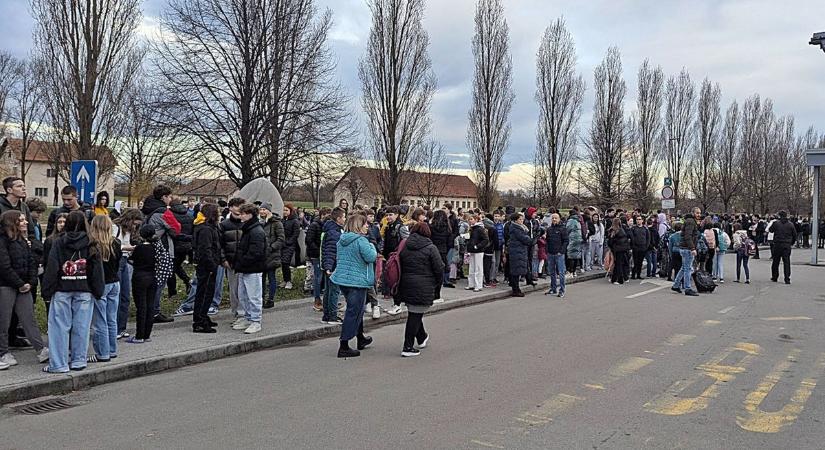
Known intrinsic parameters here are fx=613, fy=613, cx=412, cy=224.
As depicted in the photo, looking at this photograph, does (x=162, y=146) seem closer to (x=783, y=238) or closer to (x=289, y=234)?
(x=289, y=234)

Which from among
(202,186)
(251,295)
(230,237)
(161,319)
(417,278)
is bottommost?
(161,319)

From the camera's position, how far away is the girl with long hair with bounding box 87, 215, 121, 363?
23.3 feet

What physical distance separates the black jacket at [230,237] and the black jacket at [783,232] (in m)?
15.3

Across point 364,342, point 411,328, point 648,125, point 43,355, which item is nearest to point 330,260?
point 364,342

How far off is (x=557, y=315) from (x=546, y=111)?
26297mm

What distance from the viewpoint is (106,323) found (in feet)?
24.1

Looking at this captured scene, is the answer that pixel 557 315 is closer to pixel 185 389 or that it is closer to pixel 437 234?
pixel 437 234

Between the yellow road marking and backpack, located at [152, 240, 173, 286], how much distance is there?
24.5 feet

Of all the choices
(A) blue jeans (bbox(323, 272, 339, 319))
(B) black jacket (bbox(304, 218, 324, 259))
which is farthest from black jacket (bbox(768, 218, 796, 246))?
(A) blue jeans (bbox(323, 272, 339, 319))

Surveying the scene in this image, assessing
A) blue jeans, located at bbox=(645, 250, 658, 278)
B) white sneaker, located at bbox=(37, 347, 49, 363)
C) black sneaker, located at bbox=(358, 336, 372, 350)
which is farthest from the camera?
blue jeans, located at bbox=(645, 250, 658, 278)

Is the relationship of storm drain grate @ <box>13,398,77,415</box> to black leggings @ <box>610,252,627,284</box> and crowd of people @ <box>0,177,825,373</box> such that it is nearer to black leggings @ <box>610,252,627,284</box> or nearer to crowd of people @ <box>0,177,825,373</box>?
crowd of people @ <box>0,177,825,373</box>

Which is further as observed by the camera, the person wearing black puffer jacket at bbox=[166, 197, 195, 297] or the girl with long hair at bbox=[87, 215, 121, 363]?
the person wearing black puffer jacket at bbox=[166, 197, 195, 297]

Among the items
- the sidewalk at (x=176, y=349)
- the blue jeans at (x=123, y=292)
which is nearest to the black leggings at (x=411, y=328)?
the sidewalk at (x=176, y=349)

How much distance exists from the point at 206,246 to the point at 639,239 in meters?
13.1
